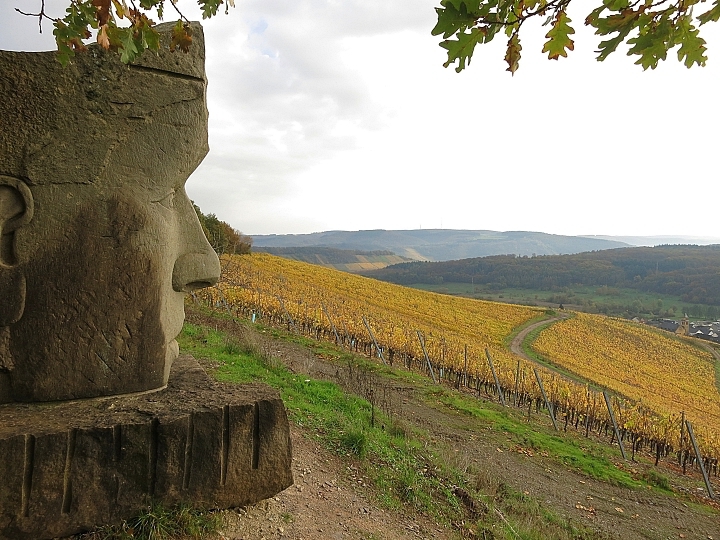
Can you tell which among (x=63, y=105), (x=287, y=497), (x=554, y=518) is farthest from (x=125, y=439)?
(x=554, y=518)

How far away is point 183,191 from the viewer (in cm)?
384

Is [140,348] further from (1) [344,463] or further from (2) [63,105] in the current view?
(1) [344,463]

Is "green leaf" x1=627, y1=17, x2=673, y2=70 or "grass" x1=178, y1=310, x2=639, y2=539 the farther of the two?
"grass" x1=178, y1=310, x2=639, y2=539

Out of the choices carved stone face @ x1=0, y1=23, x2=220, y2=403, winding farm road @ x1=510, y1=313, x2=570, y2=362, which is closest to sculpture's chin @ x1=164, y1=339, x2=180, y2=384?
carved stone face @ x1=0, y1=23, x2=220, y2=403

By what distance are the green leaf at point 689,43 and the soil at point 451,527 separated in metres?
3.78

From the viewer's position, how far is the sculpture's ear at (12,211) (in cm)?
308

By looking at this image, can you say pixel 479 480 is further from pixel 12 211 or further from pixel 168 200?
pixel 12 211

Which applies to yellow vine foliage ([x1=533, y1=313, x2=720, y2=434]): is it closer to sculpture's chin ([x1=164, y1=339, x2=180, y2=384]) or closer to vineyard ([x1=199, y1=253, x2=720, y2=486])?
vineyard ([x1=199, y1=253, x2=720, y2=486])

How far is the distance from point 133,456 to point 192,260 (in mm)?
1440

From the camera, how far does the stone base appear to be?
2.80m

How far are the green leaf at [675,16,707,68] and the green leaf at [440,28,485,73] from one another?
0.94 metres

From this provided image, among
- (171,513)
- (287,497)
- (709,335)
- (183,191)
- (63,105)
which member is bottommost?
(709,335)

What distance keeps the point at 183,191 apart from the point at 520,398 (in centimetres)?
1473

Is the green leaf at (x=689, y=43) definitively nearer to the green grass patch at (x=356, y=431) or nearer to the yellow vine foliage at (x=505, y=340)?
the green grass patch at (x=356, y=431)
